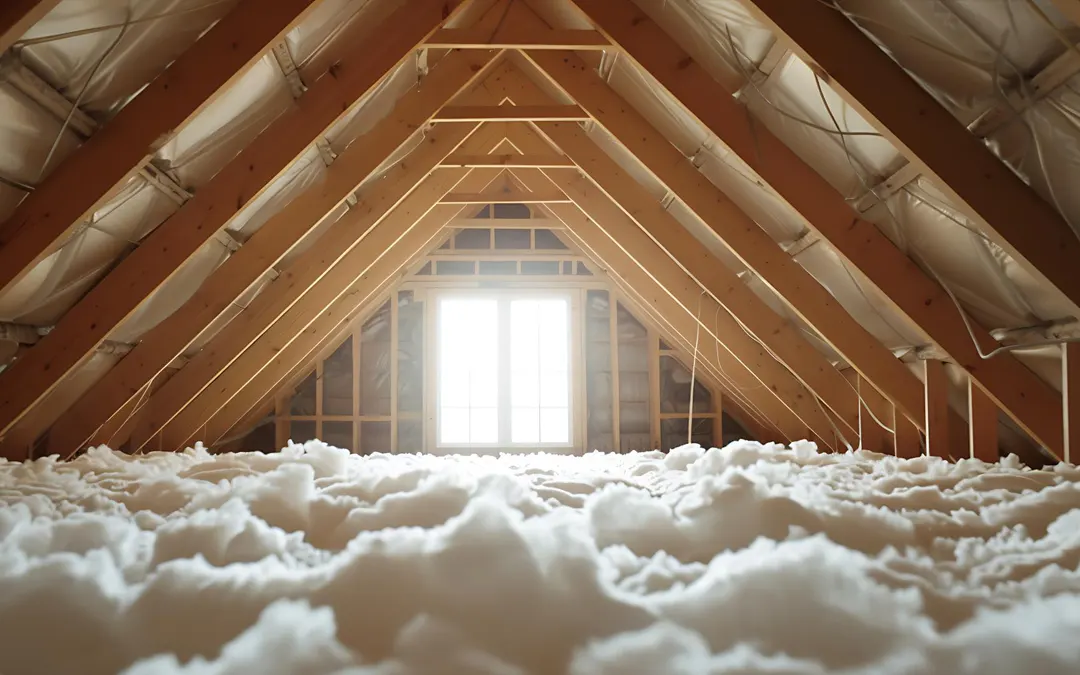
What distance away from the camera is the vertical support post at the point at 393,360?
25.6 feet

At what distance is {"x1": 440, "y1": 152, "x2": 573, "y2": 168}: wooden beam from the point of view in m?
4.84

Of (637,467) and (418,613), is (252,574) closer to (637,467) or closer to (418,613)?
(418,613)

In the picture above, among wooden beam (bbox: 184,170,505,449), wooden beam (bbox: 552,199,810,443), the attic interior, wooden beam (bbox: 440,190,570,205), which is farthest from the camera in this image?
wooden beam (bbox: 552,199,810,443)

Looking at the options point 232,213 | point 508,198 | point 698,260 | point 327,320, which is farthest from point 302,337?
point 698,260

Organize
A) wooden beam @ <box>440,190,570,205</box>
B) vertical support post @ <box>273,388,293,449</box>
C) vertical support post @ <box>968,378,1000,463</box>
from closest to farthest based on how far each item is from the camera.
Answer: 1. vertical support post @ <box>968,378,1000,463</box>
2. wooden beam @ <box>440,190,570,205</box>
3. vertical support post @ <box>273,388,293,449</box>

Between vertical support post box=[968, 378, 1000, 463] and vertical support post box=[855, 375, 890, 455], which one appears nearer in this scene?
vertical support post box=[968, 378, 1000, 463]

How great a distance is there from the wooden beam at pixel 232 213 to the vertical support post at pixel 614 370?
4.32 m

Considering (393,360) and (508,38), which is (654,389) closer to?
(393,360)

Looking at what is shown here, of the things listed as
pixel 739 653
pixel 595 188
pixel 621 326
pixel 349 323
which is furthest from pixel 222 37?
pixel 621 326

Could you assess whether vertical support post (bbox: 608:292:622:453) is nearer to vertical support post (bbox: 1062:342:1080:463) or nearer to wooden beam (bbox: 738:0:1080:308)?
vertical support post (bbox: 1062:342:1080:463)

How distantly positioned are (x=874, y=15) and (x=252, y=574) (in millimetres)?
2205

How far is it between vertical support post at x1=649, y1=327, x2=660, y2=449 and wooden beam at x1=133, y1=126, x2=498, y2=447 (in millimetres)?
3409

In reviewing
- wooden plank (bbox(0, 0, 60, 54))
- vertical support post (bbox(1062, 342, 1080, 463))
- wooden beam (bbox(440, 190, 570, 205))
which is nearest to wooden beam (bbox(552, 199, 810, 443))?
wooden beam (bbox(440, 190, 570, 205))

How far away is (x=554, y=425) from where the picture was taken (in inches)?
311
